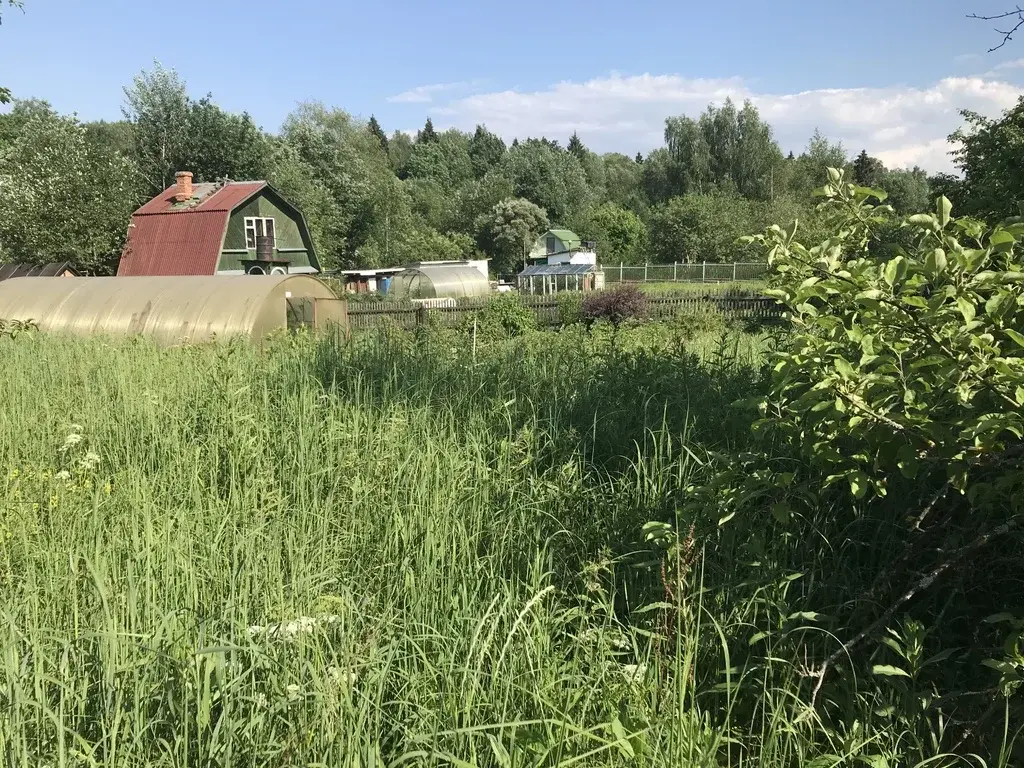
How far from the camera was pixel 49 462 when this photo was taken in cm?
445

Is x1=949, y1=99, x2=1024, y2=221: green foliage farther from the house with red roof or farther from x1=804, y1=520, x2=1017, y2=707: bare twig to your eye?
the house with red roof

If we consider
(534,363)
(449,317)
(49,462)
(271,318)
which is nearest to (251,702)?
(49,462)

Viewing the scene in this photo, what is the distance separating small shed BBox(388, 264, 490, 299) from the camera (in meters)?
36.3

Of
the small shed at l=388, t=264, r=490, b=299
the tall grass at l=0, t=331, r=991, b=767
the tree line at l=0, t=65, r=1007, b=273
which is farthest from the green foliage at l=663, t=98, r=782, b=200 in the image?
the tall grass at l=0, t=331, r=991, b=767

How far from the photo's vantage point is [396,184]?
2379 inches

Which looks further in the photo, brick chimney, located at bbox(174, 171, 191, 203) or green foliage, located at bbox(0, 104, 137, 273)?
brick chimney, located at bbox(174, 171, 191, 203)

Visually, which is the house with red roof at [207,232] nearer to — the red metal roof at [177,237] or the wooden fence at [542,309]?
the red metal roof at [177,237]

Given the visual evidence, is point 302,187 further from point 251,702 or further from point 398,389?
point 251,702

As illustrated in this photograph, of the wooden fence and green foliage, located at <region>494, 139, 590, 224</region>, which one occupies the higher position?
green foliage, located at <region>494, 139, 590, 224</region>

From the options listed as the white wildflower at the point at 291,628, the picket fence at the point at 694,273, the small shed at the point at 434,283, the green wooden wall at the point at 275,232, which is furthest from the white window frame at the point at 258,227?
the white wildflower at the point at 291,628

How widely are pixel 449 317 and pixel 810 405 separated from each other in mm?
18737

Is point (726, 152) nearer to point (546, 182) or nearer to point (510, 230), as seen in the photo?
point (546, 182)

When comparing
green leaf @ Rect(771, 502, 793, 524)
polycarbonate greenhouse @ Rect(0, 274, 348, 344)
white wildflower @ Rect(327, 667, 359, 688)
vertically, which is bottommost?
white wildflower @ Rect(327, 667, 359, 688)

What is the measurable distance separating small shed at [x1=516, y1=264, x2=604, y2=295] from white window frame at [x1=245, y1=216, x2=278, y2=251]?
16.1 m
